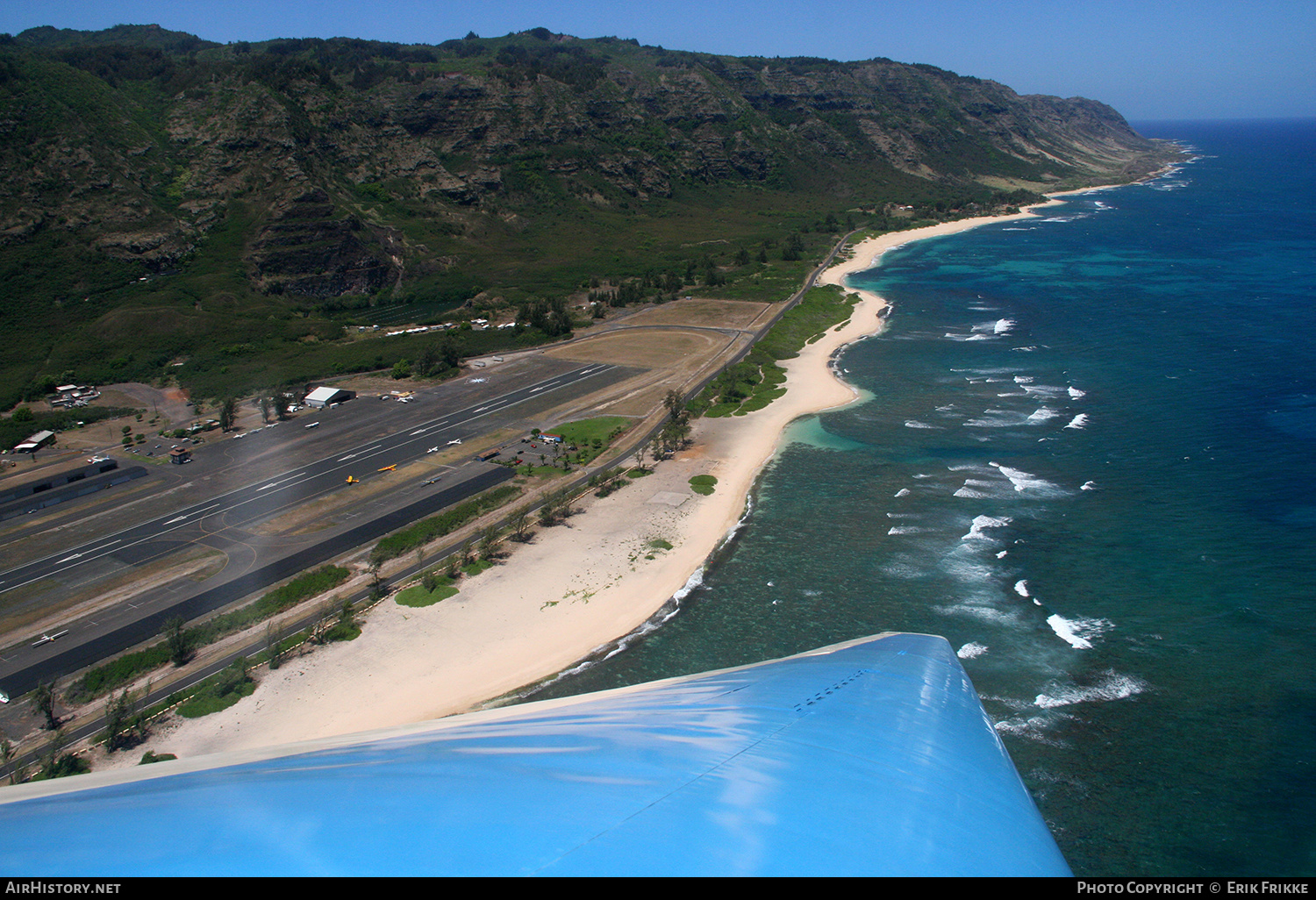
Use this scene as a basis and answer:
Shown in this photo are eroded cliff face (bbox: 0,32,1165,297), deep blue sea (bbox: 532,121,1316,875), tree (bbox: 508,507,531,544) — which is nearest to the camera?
deep blue sea (bbox: 532,121,1316,875)

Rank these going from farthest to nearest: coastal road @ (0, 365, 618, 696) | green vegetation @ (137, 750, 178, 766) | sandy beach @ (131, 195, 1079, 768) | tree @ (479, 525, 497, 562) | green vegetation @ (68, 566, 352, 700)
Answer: tree @ (479, 525, 497, 562) < coastal road @ (0, 365, 618, 696) < green vegetation @ (68, 566, 352, 700) < sandy beach @ (131, 195, 1079, 768) < green vegetation @ (137, 750, 178, 766)

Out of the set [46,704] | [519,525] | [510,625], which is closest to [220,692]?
[46,704]

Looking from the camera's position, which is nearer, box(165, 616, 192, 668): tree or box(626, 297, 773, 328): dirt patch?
box(165, 616, 192, 668): tree

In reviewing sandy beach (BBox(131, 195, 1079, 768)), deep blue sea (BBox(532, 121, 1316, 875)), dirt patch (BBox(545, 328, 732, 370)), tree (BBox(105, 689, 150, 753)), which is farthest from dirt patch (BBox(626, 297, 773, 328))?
tree (BBox(105, 689, 150, 753))

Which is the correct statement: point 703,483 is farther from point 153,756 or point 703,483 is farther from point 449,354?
point 449,354

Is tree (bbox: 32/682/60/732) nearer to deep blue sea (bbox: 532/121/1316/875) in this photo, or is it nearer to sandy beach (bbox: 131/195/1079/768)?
sandy beach (bbox: 131/195/1079/768)

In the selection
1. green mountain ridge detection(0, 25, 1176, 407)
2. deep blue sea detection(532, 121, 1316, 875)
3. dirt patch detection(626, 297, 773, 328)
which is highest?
green mountain ridge detection(0, 25, 1176, 407)
